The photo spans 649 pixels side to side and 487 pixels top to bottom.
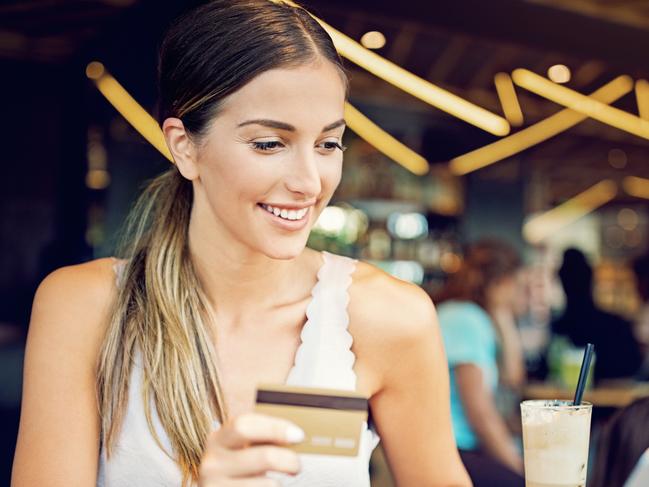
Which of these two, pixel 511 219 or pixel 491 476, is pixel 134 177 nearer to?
pixel 511 219

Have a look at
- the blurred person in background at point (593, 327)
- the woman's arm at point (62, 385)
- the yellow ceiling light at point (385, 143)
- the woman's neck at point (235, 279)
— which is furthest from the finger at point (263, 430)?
the yellow ceiling light at point (385, 143)

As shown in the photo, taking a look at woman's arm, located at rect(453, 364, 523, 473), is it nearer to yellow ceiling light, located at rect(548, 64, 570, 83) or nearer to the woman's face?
yellow ceiling light, located at rect(548, 64, 570, 83)

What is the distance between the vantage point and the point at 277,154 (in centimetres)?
149

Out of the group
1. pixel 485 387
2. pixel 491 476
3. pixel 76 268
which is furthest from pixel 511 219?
pixel 76 268

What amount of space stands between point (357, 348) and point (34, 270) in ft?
19.3

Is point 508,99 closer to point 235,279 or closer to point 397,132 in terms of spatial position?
point 397,132

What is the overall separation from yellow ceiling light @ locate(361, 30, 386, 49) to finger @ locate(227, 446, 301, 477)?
354cm

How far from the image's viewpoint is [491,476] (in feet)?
7.61

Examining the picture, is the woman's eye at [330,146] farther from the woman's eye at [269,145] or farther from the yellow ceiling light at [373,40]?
the yellow ceiling light at [373,40]

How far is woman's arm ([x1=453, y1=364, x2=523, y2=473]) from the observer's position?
3.88 metres

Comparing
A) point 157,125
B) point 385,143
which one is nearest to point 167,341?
point 157,125

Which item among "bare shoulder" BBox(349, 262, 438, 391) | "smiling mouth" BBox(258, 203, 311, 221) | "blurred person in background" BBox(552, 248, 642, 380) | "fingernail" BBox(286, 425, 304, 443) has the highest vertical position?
"blurred person in background" BBox(552, 248, 642, 380)

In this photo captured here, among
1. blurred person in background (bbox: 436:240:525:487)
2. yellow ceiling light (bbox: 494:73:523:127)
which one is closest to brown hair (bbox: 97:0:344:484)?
blurred person in background (bbox: 436:240:525:487)

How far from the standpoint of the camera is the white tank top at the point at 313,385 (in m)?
1.61
